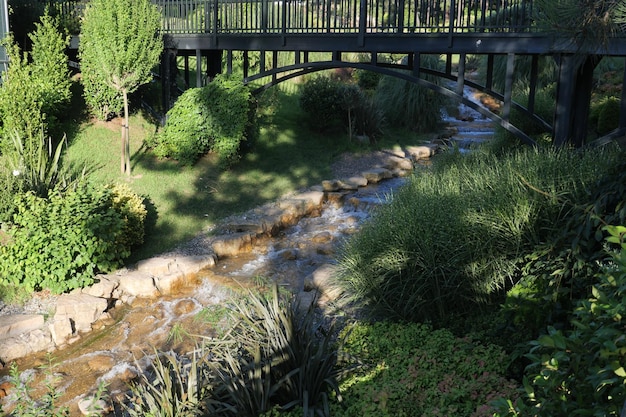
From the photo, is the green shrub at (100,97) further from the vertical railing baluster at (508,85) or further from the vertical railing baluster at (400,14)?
the vertical railing baluster at (508,85)

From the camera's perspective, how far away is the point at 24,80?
35.3ft

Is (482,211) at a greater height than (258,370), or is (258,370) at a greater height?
(482,211)

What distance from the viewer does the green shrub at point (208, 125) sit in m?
11.8

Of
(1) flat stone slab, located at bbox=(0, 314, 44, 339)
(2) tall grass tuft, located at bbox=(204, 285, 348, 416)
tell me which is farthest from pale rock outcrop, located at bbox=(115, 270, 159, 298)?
(2) tall grass tuft, located at bbox=(204, 285, 348, 416)

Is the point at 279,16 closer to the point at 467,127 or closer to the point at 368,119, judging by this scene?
the point at 368,119

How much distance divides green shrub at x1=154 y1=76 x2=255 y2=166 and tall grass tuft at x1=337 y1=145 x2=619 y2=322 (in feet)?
19.8

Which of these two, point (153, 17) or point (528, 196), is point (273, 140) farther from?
point (528, 196)

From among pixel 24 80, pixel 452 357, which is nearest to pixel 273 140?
pixel 24 80

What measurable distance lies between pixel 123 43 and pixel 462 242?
7296 mm

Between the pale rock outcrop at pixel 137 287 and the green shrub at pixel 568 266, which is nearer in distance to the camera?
the green shrub at pixel 568 266

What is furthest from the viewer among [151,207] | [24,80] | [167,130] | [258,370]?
[167,130]

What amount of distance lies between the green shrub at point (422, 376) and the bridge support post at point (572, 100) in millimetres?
4904

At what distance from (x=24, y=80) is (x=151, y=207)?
3.21 meters

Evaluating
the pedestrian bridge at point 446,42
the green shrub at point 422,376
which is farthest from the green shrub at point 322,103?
the green shrub at point 422,376
